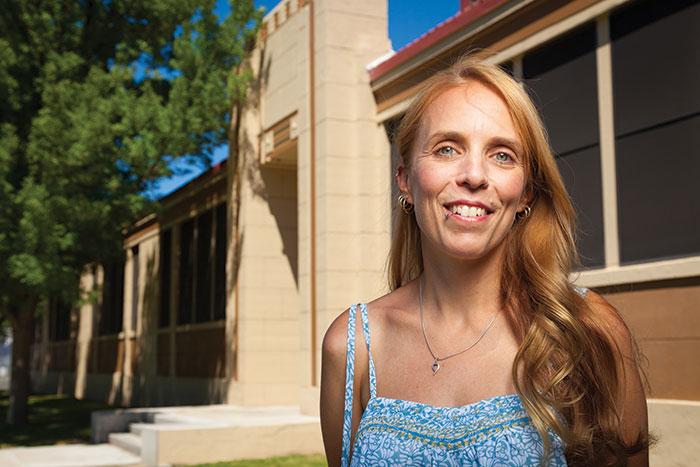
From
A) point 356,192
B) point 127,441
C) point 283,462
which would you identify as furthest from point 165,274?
point 283,462

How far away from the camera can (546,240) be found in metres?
1.91

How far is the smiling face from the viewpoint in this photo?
1793 millimetres

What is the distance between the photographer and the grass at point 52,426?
16969 millimetres

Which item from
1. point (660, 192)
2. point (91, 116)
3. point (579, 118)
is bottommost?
point (660, 192)

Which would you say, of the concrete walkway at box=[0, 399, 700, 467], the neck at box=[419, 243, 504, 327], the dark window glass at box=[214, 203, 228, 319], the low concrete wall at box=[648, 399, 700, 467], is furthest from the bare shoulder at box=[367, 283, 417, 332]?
the dark window glass at box=[214, 203, 228, 319]

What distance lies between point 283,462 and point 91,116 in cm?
761

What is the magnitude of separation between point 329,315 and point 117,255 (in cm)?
554

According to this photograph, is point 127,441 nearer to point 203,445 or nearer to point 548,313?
point 203,445

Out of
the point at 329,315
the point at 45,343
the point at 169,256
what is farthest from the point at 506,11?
the point at 45,343

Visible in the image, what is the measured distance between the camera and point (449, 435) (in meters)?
1.75

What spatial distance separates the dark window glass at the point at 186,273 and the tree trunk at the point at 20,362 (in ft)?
15.9

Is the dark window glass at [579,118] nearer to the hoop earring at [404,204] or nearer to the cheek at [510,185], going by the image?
the hoop earring at [404,204]

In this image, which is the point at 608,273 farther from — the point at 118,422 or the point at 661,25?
the point at 118,422

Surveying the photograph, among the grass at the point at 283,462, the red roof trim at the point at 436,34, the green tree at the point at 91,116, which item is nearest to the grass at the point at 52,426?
the green tree at the point at 91,116
